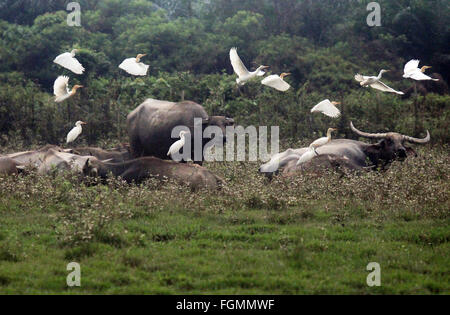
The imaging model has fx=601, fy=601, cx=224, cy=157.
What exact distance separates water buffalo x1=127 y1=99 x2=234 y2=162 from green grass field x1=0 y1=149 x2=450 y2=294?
2.90 m

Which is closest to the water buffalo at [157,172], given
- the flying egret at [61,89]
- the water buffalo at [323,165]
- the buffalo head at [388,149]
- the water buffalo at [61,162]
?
the water buffalo at [61,162]

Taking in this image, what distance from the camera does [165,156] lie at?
13.2 metres

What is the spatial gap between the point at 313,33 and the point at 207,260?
1116 inches

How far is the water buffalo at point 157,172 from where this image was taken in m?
9.93

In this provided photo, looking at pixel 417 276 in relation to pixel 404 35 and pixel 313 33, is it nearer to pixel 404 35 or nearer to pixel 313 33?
pixel 404 35

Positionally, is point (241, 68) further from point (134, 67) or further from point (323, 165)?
point (323, 165)

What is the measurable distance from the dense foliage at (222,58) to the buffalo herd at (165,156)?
3.27 m

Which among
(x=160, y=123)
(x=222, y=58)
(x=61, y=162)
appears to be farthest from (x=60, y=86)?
(x=222, y=58)

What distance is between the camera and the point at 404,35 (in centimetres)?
2728

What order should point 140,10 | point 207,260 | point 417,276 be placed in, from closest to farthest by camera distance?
point 417,276 → point 207,260 → point 140,10

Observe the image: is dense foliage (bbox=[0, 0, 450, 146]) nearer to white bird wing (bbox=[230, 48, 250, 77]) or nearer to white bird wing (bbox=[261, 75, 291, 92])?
white bird wing (bbox=[261, 75, 291, 92])

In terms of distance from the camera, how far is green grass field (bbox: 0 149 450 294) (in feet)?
18.8

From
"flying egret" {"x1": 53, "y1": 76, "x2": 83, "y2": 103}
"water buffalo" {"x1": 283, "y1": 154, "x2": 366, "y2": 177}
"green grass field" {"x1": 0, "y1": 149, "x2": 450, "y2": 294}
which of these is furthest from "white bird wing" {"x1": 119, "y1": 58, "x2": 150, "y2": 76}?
"water buffalo" {"x1": 283, "y1": 154, "x2": 366, "y2": 177}
